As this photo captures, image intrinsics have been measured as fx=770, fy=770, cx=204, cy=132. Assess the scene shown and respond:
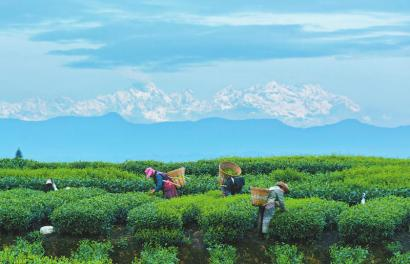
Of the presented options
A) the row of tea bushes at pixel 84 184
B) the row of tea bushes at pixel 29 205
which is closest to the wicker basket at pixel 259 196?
the row of tea bushes at pixel 29 205

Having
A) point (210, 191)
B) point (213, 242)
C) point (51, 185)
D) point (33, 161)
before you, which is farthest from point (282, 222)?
point (33, 161)

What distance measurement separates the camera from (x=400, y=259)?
1702cm

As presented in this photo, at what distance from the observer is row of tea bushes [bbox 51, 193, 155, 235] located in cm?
1852

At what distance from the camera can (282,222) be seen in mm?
17891

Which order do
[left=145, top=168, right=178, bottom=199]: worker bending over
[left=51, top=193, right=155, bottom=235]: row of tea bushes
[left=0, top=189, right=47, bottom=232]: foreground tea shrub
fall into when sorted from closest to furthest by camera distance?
[left=51, top=193, right=155, bottom=235]: row of tea bushes → [left=0, top=189, right=47, bottom=232]: foreground tea shrub → [left=145, top=168, right=178, bottom=199]: worker bending over

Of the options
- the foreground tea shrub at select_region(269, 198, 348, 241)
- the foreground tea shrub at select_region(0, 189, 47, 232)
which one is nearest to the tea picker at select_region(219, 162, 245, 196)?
the foreground tea shrub at select_region(269, 198, 348, 241)

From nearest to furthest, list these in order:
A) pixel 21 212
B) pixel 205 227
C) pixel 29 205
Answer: pixel 205 227, pixel 21 212, pixel 29 205

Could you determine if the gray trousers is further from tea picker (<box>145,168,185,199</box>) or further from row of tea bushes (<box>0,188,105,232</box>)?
row of tea bushes (<box>0,188,105,232</box>)

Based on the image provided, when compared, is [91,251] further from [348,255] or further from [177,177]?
[348,255]

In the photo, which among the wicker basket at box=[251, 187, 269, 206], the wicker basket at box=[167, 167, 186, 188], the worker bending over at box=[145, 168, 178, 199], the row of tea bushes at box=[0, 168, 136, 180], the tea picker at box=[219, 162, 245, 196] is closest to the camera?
the wicker basket at box=[251, 187, 269, 206]

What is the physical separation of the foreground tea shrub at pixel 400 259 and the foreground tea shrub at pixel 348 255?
584 mm

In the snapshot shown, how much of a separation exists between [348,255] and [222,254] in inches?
111

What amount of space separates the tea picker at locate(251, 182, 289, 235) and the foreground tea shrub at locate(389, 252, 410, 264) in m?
2.76

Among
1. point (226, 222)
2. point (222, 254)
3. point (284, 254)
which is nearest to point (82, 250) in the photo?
point (222, 254)
